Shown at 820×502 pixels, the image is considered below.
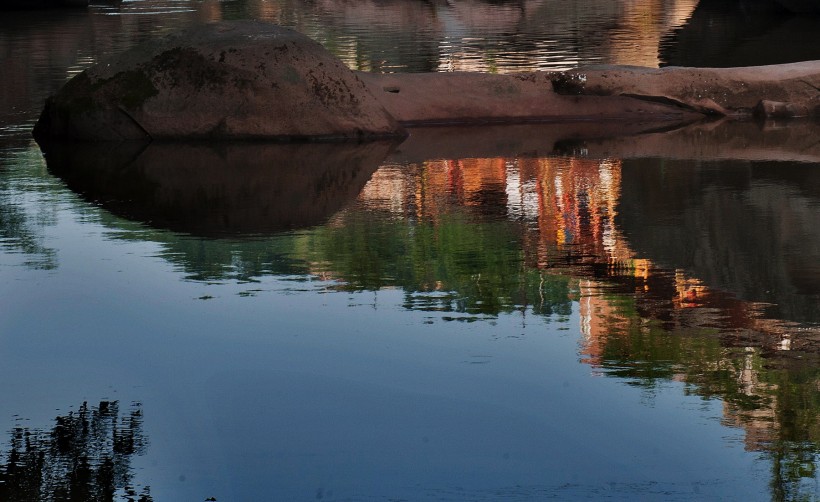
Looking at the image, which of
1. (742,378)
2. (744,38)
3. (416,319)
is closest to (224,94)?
(416,319)

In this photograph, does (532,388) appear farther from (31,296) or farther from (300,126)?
(300,126)

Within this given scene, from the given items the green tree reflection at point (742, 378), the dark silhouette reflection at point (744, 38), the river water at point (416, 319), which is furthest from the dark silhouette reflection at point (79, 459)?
the dark silhouette reflection at point (744, 38)

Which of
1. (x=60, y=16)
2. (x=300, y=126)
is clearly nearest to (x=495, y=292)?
(x=300, y=126)

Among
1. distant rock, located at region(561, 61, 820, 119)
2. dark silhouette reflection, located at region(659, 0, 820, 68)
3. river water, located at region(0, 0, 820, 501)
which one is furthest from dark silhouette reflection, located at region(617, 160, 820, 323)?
dark silhouette reflection, located at region(659, 0, 820, 68)

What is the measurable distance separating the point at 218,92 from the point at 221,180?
2.26m

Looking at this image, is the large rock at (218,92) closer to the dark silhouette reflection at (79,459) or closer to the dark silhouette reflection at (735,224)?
the dark silhouette reflection at (735,224)

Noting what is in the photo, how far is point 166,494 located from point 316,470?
0.52 metres

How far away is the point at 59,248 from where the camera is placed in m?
9.20

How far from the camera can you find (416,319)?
721 cm

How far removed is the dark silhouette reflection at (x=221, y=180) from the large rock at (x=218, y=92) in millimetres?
246

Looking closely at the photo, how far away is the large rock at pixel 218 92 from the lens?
45.5 feet

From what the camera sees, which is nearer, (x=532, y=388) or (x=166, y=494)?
(x=166, y=494)

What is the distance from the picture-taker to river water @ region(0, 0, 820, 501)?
5020 millimetres

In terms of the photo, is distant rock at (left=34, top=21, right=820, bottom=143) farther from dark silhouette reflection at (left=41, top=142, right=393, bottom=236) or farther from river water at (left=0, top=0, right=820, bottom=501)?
river water at (left=0, top=0, right=820, bottom=501)
